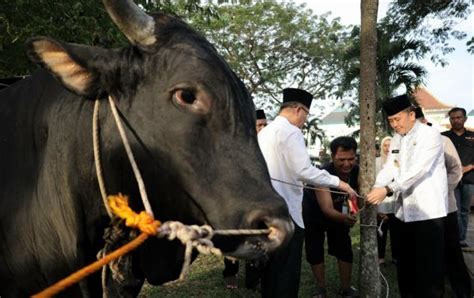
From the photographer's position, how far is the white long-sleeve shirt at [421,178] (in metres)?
4.93

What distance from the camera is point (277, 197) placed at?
1.71 metres

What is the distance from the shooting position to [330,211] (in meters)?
5.40

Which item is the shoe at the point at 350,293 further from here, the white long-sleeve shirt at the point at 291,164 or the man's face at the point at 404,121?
the man's face at the point at 404,121

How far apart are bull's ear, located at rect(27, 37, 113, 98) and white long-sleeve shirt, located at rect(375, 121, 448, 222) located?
3804 mm

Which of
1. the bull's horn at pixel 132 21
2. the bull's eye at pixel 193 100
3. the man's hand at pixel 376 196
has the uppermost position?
the bull's horn at pixel 132 21

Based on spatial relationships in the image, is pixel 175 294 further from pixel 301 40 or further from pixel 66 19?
pixel 301 40

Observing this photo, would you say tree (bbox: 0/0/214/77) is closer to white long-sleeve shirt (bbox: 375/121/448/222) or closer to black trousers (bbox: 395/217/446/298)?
white long-sleeve shirt (bbox: 375/121/448/222)

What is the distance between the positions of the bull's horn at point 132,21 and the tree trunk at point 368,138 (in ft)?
12.2

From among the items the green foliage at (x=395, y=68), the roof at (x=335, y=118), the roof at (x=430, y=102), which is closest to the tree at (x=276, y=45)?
the green foliage at (x=395, y=68)

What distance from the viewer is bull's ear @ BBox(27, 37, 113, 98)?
1.86 meters

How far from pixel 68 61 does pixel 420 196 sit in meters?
4.18

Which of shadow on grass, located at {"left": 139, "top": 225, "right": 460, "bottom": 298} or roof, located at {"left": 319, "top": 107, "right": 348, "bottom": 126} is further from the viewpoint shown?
roof, located at {"left": 319, "top": 107, "right": 348, "bottom": 126}

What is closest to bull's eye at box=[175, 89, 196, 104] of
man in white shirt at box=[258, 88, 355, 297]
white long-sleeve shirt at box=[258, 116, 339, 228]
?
man in white shirt at box=[258, 88, 355, 297]

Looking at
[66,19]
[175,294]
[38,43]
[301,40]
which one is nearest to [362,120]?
[175,294]
